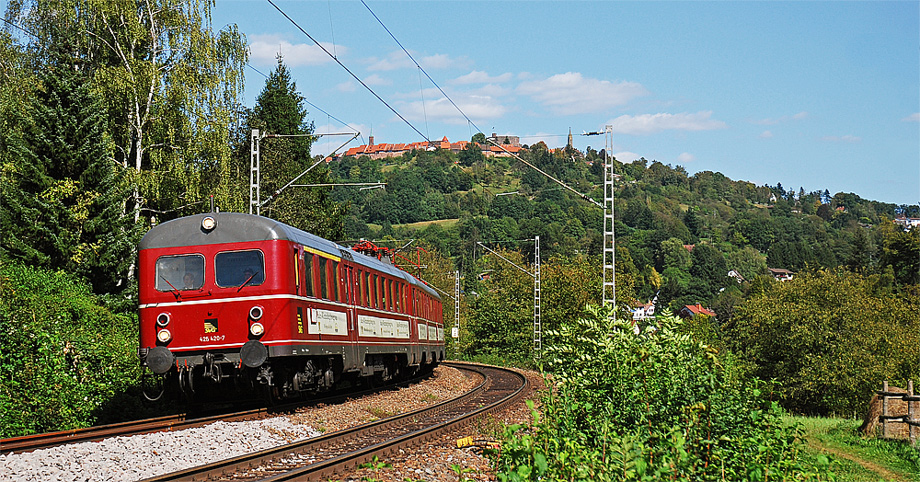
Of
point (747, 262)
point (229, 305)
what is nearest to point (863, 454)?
point (229, 305)

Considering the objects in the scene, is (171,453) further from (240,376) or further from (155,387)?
(155,387)

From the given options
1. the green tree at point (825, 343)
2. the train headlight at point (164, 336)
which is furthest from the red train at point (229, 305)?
the green tree at point (825, 343)

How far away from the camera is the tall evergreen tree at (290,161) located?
145 ft

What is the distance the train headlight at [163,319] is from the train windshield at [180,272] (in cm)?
45

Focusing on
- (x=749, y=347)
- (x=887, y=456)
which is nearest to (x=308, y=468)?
(x=887, y=456)

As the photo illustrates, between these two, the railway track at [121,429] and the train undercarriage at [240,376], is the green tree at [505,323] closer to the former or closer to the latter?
the train undercarriage at [240,376]

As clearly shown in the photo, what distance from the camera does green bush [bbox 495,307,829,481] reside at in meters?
6.85

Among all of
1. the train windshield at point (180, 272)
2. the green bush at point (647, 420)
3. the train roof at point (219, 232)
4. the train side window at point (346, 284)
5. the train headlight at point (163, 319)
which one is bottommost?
the green bush at point (647, 420)

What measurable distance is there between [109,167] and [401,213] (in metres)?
125

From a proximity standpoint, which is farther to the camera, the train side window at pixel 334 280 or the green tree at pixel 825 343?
the green tree at pixel 825 343

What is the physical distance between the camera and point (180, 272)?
14555 millimetres

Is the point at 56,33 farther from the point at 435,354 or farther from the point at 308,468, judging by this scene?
the point at 308,468

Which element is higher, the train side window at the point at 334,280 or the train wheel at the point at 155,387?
the train side window at the point at 334,280

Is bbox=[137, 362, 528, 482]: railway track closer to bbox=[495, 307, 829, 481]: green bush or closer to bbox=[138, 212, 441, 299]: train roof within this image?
bbox=[495, 307, 829, 481]: green bush
